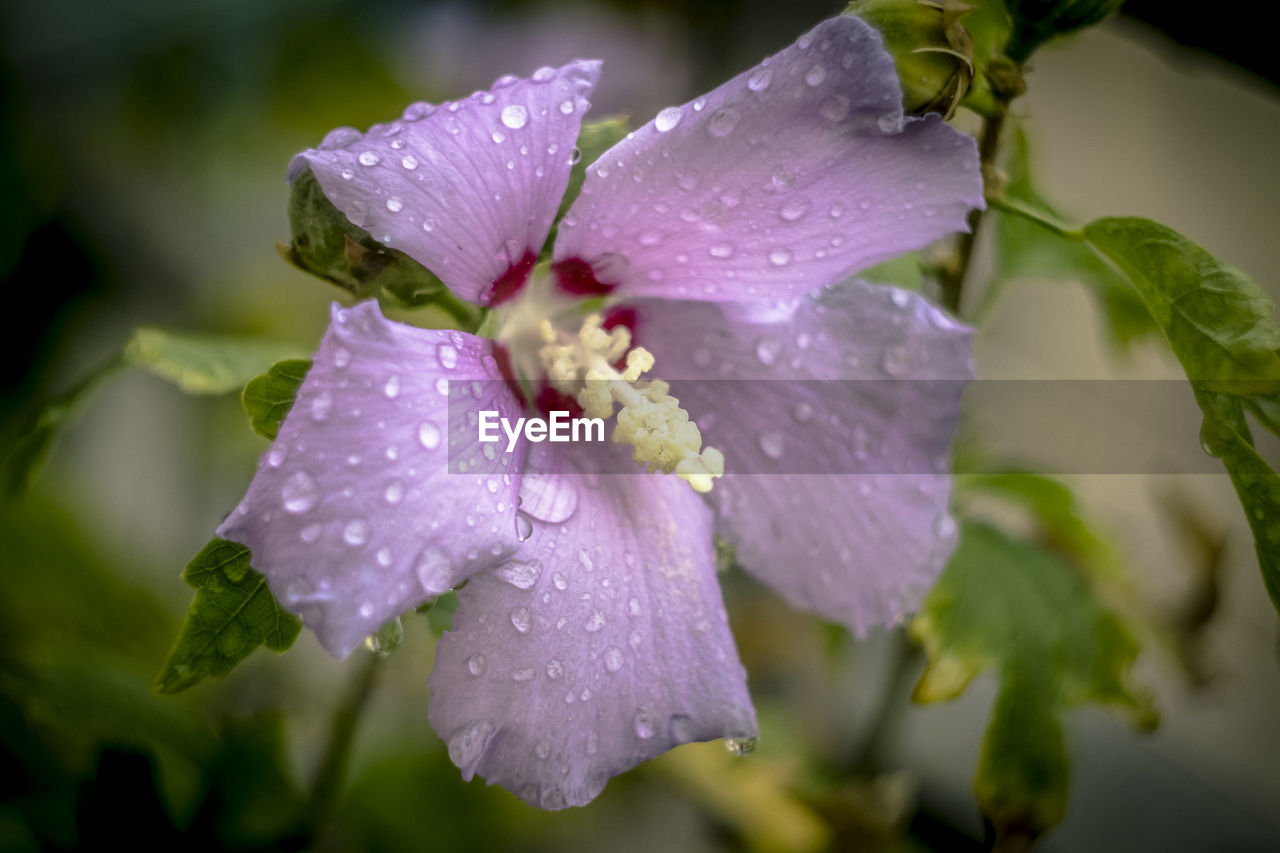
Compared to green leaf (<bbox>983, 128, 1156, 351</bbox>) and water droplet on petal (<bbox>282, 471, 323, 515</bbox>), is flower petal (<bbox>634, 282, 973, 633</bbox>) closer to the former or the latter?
water droplet on petal (<bbox>282, 471, 323, 515</bbox>)

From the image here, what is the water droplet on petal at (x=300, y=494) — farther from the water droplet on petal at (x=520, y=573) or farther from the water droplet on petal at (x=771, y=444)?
the water droplet on petal at (x=771, y=444)

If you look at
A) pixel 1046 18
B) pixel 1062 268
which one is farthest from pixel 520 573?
pixel 1062 268

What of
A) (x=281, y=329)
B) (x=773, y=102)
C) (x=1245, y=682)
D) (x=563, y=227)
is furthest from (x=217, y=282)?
(x=1245, y=682)

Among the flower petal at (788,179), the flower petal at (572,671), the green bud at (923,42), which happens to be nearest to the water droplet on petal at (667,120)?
the flower petal at (788,179)

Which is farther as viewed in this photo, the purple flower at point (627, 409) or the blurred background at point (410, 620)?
the blurred background at point (410, 620)

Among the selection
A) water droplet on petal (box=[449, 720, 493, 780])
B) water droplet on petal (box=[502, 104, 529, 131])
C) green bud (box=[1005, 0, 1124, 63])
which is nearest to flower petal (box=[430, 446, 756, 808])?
water droplet on petal (box=[449, 720, 493, 780])

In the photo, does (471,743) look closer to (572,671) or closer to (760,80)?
(572,671)

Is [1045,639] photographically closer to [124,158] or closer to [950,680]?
[950,680]
